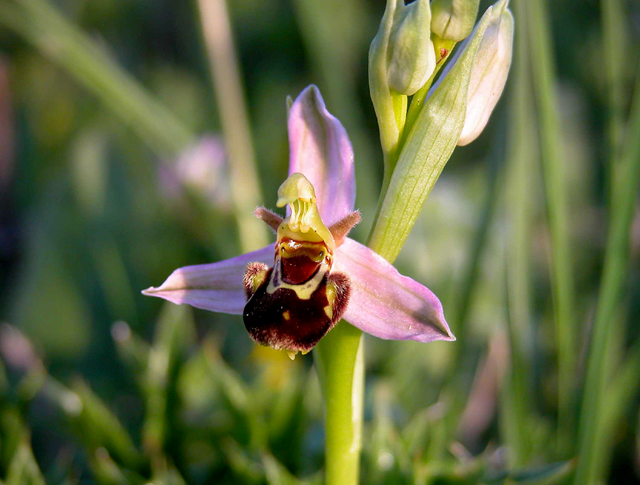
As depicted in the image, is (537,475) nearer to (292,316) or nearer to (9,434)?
(292,316)

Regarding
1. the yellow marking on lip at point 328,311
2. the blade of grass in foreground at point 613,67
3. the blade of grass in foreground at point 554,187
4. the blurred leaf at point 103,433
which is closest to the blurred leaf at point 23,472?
the blurred leaf at point 103,433

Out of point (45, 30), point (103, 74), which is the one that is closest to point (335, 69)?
point (103, 74)

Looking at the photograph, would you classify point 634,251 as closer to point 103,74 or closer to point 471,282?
point 471,282

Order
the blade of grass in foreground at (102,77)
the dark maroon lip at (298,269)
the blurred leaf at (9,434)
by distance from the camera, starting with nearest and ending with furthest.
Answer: the dark maroon lip at (298,269) → the blurred leaf at (9,434) → the blade of grass in foreground at (102,77)

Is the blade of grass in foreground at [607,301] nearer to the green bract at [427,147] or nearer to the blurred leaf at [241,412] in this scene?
the green bract at [427,147]

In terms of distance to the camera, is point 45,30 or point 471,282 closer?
point 471,282

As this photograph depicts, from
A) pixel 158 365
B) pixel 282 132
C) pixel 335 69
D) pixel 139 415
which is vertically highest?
pixel 335 69
